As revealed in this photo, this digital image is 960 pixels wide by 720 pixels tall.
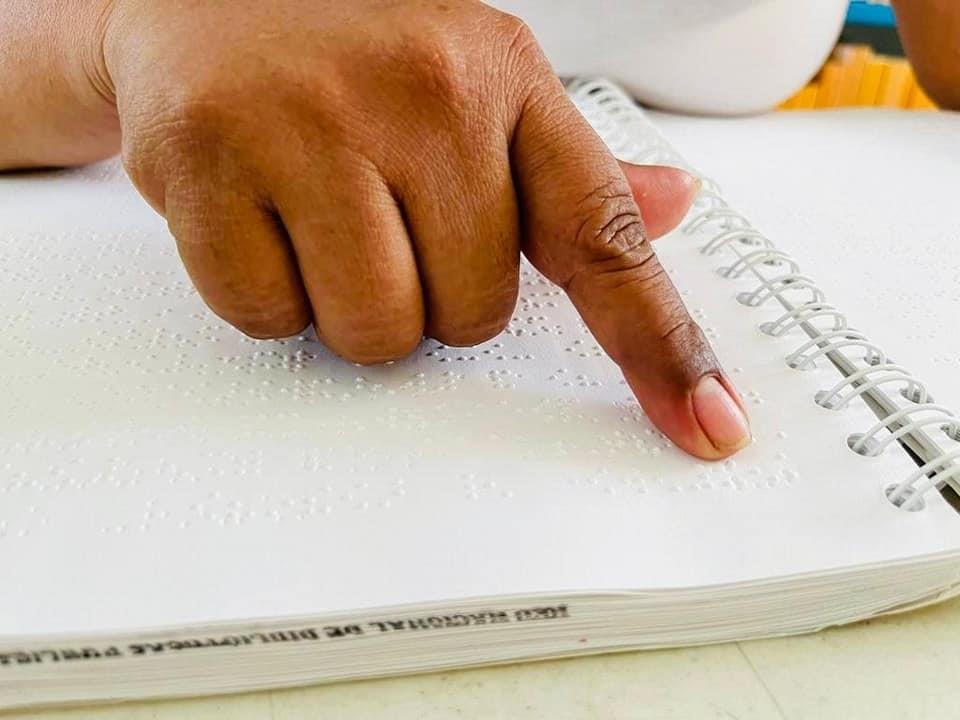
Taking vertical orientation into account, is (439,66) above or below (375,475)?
above

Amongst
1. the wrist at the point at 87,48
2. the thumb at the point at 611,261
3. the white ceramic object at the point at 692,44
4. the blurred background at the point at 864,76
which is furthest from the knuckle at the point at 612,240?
the blurred background at the point at 864,76

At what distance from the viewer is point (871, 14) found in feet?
3.59

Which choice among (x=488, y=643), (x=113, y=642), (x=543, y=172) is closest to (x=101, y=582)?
(x=113, y=642)

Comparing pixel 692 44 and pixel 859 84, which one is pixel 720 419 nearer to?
pixel 692 44

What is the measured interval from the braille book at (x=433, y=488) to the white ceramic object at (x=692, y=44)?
37 centimetres

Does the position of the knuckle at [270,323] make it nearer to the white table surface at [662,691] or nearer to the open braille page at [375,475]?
the open braille page at [375,475]

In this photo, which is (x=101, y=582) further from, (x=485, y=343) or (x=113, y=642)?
(x=485, y=343)

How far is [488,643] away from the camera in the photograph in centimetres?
32

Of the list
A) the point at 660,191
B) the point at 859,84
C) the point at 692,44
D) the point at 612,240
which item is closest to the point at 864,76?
the point at 859,84

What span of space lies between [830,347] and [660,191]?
0.12 meters

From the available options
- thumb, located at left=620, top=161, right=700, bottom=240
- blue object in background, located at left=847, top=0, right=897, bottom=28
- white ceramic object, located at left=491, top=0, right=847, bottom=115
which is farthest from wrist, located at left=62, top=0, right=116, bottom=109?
blue object in background, located at left=847, top=0, right=897, bottom=28

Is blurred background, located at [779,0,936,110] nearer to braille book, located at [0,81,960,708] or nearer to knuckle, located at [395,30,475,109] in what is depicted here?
braille book, located at [0,81,960,708]

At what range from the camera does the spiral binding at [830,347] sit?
37cm

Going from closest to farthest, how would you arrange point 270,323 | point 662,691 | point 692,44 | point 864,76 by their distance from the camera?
point 662,691 < point 270,323 < point 692,44 < point 864,76
